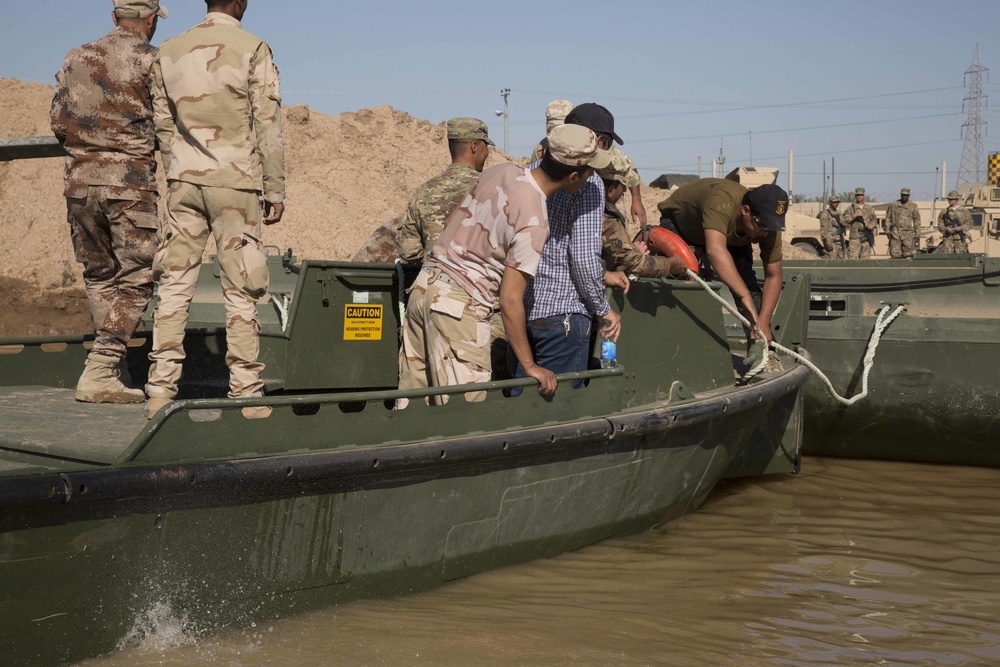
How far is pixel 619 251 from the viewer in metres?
5.68

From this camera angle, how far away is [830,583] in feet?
17.7

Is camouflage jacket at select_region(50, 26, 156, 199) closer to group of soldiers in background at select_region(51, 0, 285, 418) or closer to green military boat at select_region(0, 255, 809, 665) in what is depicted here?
group of soldiers in background at select_region(51, 0, 285, 418)

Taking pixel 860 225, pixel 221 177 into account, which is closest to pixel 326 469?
pixel 221 177

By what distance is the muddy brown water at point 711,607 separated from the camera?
4051 mm

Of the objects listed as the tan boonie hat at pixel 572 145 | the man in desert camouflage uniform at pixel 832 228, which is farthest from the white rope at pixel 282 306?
the man in desert camouflage uniform at pixel 832 228

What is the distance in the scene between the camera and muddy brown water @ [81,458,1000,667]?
13.3 ft

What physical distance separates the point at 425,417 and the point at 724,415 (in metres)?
2.14

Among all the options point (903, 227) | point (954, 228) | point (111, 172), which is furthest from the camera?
point (954, 228)

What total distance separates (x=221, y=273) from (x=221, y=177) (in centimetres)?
41

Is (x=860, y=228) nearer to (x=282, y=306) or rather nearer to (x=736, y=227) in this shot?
(x=282, y=306)

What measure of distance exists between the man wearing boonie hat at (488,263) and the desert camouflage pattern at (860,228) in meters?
19.6

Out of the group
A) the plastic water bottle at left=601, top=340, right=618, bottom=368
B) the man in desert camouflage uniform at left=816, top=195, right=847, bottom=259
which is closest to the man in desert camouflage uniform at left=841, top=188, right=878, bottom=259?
the man in desert camouflage uniform at left=816, top=195, right=847, bottom=259

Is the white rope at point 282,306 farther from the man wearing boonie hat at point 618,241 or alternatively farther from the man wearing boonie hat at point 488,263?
the man wearing boonie hat at point 488,263

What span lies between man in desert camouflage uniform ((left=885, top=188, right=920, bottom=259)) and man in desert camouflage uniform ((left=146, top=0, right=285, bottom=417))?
1986 centimetres
